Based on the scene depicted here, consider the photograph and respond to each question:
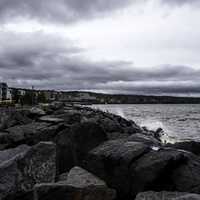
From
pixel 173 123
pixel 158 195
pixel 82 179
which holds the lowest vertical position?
pixel 173 123

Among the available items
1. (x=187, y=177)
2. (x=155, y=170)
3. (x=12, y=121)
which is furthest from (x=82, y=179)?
(x=12, y=121)

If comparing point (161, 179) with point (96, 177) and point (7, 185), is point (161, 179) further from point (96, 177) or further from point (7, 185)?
point (7, 185)

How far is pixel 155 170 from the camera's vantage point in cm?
528

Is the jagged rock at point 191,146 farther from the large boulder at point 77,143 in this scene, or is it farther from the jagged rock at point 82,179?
the jagged rock at point 82,179

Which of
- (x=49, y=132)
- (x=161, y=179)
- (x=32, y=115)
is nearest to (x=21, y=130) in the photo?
(x=49, y=132)

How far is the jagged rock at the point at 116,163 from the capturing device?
18.1 feet

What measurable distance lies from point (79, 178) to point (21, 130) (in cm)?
604

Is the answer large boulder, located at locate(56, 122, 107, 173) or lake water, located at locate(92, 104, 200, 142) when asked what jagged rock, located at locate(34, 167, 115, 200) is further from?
lake water, located at locate(92, 104, 200, 142)

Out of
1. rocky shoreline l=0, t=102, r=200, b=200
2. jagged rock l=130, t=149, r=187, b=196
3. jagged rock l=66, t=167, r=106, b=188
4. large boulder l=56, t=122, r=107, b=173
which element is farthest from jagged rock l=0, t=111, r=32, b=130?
jagged rock l=130, t=149, r=187, b=196

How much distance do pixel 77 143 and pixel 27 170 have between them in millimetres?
1912

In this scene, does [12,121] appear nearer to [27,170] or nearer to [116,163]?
[27,170]

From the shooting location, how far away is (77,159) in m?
6.95

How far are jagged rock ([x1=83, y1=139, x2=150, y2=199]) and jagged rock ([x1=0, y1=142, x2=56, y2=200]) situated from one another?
0.83 meters

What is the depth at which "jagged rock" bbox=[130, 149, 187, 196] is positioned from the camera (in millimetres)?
5270
